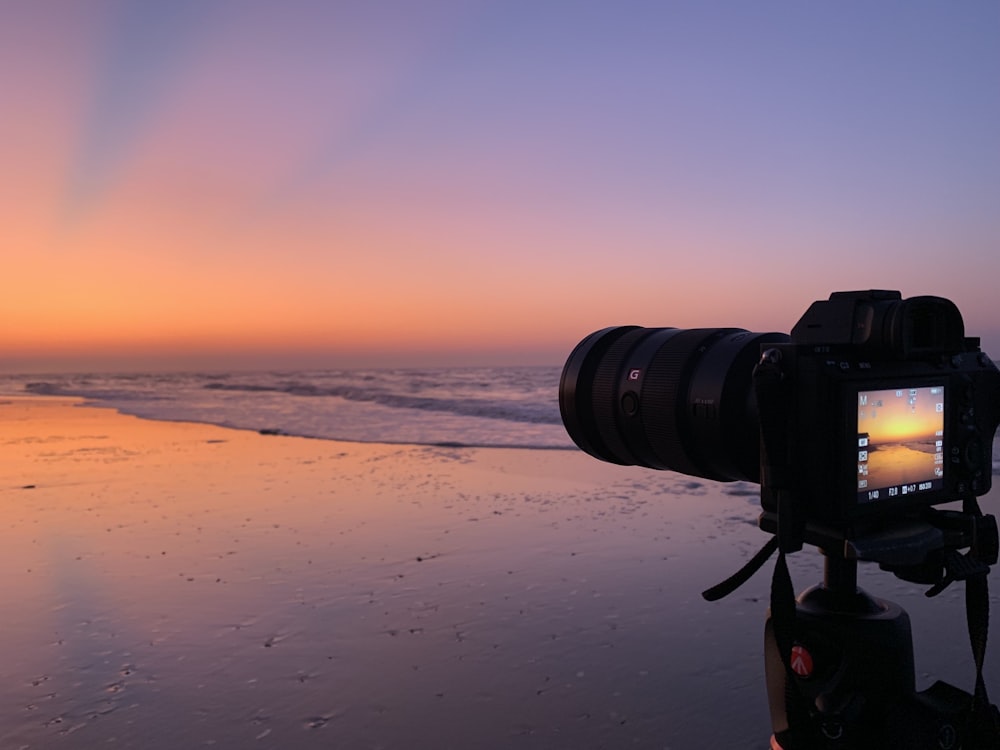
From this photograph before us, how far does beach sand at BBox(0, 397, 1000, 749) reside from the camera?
2549mm

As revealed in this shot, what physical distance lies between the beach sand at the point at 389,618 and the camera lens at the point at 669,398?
1.03 meters

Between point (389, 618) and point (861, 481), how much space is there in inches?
97.7

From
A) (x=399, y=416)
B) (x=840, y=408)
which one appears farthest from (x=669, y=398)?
(x=399, y=416)

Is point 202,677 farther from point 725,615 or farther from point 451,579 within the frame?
point 725,615

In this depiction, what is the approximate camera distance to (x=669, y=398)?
1.88 metres

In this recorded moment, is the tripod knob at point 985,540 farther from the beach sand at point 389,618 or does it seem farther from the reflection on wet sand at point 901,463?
the beach sand at point 389,618

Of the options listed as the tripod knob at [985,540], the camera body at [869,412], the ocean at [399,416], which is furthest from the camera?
the ocean at [399,416]

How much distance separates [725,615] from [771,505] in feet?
6.88

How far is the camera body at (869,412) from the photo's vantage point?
149 centimetres

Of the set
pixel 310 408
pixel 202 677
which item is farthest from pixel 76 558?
pixel 310 408

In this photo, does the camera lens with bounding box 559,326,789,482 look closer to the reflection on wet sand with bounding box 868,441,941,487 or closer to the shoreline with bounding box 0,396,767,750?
the reflection on wet sand with bounding box 868,441,941,487

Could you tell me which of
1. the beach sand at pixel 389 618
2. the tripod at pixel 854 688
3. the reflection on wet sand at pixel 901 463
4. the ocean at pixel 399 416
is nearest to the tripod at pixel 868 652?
the tripod at pixel 854 688

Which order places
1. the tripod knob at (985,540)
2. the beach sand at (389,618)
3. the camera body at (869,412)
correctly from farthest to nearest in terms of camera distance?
the beach sand at (389,618) → the tripod knob at (985,540) → the camera body at (869,412)

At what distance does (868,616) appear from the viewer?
5.18ft
